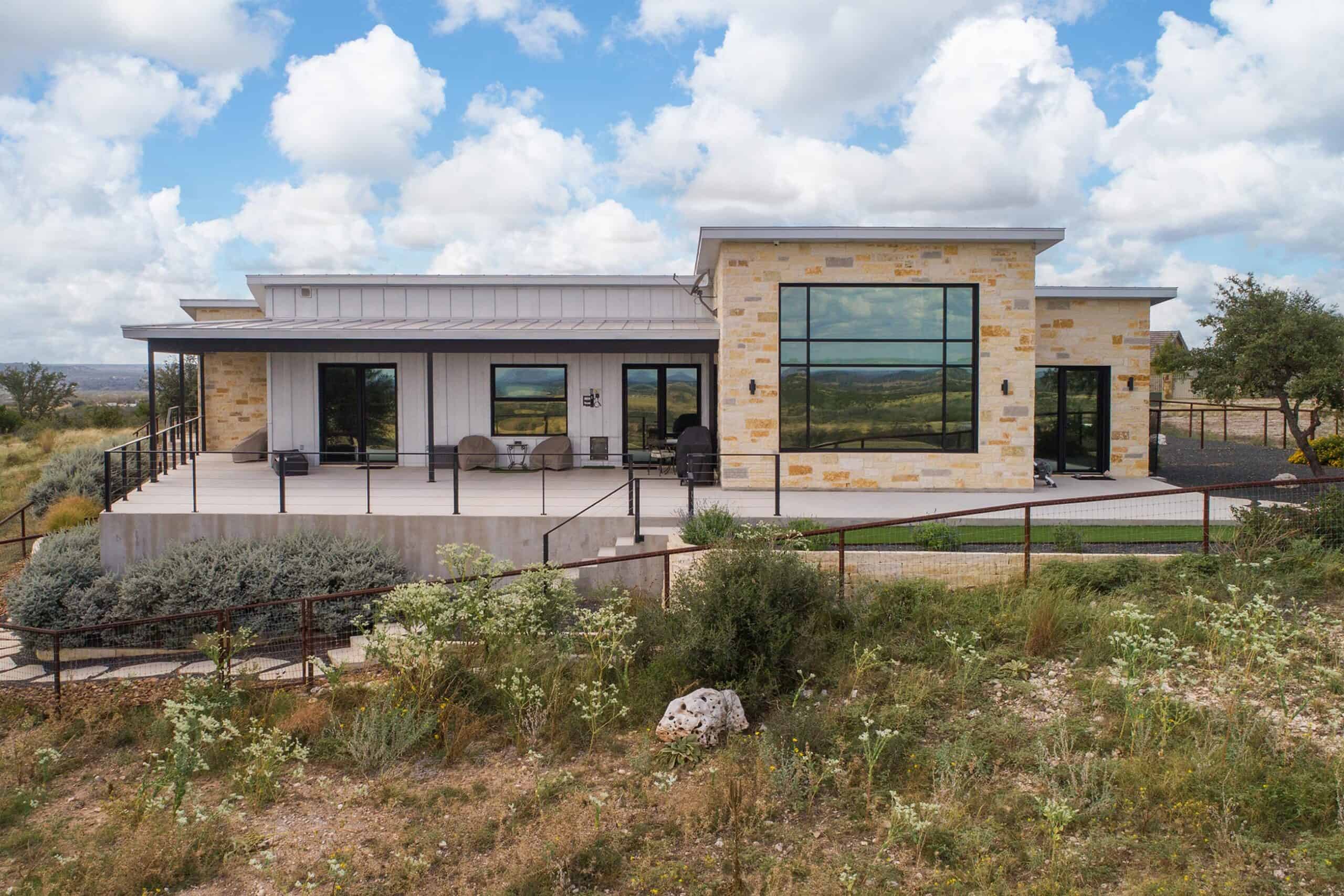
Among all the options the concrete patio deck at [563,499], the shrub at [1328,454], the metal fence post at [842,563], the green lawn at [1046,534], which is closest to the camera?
the metal fence post at [842,563]

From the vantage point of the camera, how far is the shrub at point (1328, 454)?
63.2 feet

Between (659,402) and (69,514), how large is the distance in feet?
32.3

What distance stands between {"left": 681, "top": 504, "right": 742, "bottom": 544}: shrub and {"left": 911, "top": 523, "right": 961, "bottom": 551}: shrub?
2011mm

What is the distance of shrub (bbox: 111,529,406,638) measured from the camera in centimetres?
1086

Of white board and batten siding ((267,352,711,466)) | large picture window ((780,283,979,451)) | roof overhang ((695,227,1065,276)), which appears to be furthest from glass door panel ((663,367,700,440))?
roof overhang ((695,227,1065,276))

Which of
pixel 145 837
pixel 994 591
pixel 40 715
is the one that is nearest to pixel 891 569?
pixel 994 591

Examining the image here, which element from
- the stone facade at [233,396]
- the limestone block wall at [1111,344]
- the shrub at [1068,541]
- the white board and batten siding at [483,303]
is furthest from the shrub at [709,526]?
the stone facade at [233,396]

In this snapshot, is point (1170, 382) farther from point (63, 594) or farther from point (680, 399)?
point (63, 594)

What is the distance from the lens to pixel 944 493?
45.7 feet

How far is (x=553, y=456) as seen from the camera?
16.6 metres

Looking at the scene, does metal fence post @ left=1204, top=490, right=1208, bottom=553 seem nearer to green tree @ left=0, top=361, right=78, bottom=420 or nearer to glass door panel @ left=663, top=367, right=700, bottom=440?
glass door panel @ left=663, top=367, right=700, bottom=440

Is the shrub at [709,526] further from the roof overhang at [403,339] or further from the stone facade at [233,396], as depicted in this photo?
the stone facade at [233,396]

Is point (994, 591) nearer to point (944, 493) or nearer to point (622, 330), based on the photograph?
point (944, 493)

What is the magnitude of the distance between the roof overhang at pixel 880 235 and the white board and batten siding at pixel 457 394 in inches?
146
